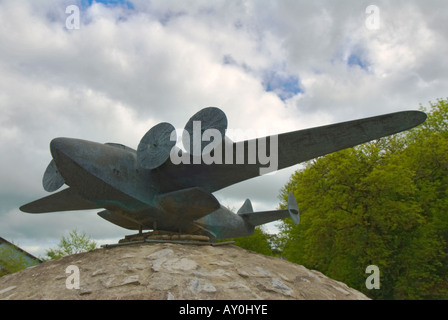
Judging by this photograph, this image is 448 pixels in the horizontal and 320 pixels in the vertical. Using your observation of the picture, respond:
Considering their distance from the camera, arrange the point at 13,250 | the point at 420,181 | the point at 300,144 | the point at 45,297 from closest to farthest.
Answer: the point at 45,297
the point at 300,144
the point at 420,181
the point at 13,250

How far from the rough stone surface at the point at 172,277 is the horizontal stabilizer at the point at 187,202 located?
79 cm

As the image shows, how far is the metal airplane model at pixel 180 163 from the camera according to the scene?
680 cm

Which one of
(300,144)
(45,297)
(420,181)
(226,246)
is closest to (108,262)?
(45,297)

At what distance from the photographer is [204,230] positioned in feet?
28.0

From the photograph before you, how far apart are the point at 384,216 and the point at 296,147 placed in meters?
11.2

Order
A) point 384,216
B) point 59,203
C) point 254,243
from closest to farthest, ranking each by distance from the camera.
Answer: point 59,203 → point 384,216 → point 254,243

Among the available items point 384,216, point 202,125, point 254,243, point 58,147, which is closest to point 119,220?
point 58,147

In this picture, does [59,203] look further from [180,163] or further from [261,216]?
[261,216]

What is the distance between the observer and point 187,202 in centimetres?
749

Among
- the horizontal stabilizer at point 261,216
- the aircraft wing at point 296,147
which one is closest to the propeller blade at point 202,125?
the aircraft wing at point 296,147
